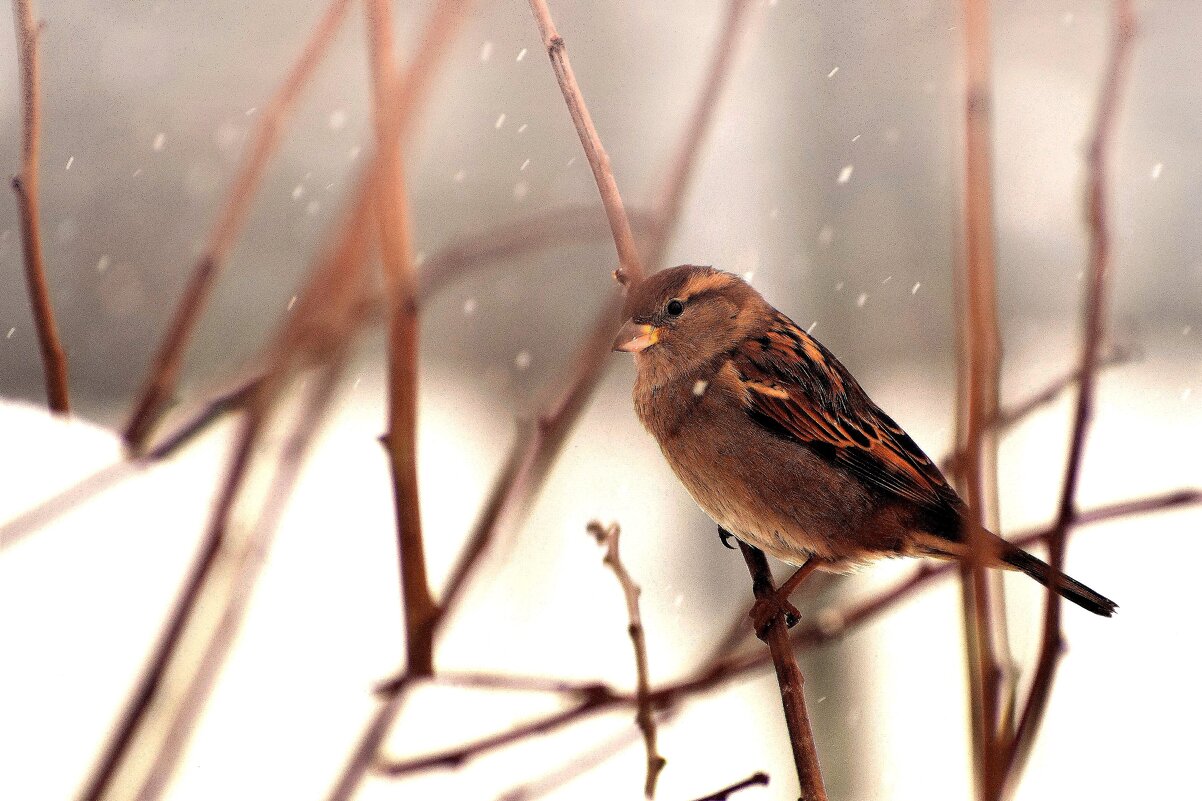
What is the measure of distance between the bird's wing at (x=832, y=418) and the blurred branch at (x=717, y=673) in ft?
1.01

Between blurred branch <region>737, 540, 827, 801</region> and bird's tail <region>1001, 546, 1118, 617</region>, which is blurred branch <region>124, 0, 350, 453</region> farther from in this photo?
bird's tail <region>1001, 546, 1118, 617</region>

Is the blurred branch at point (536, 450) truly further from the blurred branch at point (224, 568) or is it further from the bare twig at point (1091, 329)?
the bare twig at point (1091, 329)

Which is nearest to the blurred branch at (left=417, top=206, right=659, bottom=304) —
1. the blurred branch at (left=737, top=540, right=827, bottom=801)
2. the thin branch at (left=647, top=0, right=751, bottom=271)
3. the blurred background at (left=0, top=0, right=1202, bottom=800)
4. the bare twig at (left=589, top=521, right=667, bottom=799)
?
the thin branch at (left=647, top=0, right=751, bottom=271)

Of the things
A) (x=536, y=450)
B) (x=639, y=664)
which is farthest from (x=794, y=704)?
(x=536, y=450)

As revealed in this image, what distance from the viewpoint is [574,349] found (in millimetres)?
1255

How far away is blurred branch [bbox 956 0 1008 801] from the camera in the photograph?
1.69 ft

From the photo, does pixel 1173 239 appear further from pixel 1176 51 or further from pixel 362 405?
pixel 362 405

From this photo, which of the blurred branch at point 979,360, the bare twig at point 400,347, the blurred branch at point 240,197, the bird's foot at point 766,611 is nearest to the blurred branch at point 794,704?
the bird's foot at point 766,611

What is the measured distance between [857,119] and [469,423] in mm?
1014

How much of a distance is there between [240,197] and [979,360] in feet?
1.27

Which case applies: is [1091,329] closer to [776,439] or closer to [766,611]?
[766,611]

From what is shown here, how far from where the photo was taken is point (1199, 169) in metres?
2.56

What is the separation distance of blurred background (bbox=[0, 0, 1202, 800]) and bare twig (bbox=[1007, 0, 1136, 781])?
359 millimetres

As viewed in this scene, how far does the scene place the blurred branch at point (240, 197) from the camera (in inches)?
22.0
